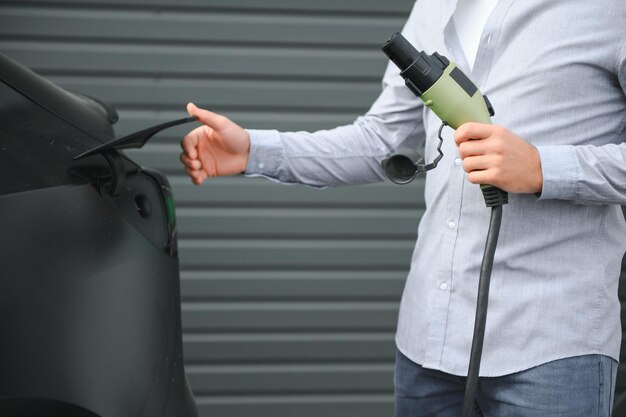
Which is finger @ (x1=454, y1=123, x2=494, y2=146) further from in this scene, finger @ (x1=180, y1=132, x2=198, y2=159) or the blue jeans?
finger @ (x1=180, y1=132, x2=198, y2=159)

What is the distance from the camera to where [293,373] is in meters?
4.05

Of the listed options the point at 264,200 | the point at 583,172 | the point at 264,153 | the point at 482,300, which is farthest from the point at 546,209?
the point at 264,200

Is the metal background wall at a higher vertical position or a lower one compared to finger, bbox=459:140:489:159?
lower

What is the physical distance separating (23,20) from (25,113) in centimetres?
234

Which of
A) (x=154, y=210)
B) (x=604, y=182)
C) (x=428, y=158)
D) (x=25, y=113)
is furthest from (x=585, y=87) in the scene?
(x=25, y=113)

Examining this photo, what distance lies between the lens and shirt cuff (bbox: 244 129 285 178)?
87.0 inches

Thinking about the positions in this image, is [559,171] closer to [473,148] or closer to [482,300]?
[473,148]

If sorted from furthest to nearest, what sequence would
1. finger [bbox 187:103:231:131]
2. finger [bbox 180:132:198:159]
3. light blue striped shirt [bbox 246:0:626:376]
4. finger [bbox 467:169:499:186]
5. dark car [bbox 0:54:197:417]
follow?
finger [bbox 180:132:198:159] < finger [bbox 187:103:231:131] < light blue striped shirt [bbox 246:0:626:376] < finger [bbox 467:169:499:186] < dark car [bbox 0:54:197:417]

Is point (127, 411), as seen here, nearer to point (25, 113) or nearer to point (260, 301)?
point (25, 113)

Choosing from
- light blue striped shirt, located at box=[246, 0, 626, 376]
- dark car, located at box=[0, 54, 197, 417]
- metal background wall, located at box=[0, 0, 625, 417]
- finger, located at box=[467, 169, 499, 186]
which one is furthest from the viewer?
metal background wall, located at box=[0, 0, 625, 417]

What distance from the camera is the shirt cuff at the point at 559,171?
173 centimetres

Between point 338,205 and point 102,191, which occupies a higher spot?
point 102,191

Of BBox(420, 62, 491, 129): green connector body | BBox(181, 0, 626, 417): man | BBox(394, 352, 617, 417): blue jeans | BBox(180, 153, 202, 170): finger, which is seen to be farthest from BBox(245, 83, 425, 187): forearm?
BBox(394, 352, 617, 417): blue jeans

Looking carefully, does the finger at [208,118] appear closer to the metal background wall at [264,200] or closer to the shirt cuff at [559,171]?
the shirt cuff at [559,171]
